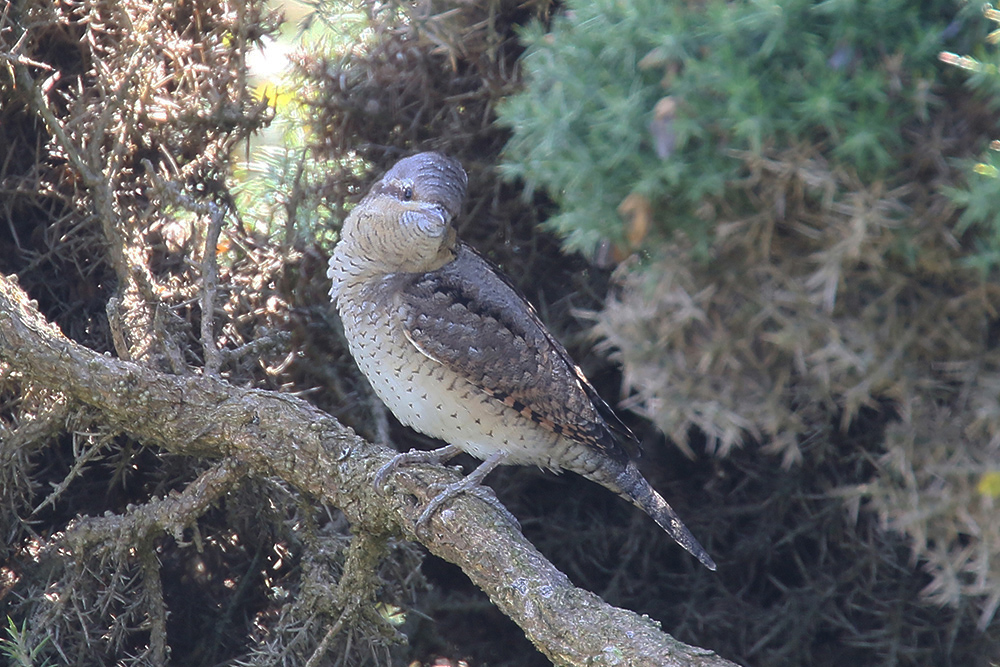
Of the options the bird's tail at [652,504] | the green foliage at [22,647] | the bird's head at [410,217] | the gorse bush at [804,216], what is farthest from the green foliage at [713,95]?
the green foliage at [22,647]

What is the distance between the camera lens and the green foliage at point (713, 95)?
4.49 feet

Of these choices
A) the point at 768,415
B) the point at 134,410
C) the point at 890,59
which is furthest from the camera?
the point at 134,410

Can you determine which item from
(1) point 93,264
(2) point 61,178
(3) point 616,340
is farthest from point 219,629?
(3) point 616,340

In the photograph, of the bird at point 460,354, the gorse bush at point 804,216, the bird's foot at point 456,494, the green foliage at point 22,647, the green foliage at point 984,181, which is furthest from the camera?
the bird at point 460,354

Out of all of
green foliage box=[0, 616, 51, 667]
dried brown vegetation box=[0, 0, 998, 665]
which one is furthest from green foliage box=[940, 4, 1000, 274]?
green foliage box=[0, 616, 51, 667]

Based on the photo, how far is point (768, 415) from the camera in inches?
62.5

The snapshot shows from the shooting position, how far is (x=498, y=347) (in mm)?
3059

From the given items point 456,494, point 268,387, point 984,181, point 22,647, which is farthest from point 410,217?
point 984,181

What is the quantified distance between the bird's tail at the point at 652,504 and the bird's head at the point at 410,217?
1.04 metres

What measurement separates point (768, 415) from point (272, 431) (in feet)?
5.78

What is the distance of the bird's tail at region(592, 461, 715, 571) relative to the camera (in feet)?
9.90

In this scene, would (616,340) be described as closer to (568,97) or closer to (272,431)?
(568,97)

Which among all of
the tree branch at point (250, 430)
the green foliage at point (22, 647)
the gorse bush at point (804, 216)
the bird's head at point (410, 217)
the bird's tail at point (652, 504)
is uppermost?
the gorse bush at point (804, 216)

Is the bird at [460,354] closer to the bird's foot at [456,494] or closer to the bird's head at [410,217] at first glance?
the bird's head at [410,217]
